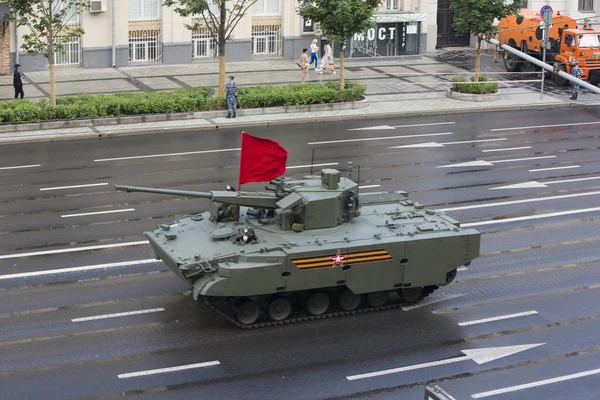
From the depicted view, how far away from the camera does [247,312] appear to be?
18.8 m

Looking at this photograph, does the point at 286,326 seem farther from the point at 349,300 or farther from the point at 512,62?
the point at 512,62

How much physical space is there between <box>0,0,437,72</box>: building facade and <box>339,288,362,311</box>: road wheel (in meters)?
24.8

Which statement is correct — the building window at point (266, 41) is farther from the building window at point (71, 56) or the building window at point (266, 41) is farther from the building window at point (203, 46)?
the building window at point (71, 56)

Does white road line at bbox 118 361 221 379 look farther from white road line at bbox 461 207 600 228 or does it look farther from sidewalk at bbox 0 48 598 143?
sidewalk at bbox 0 48 598 143

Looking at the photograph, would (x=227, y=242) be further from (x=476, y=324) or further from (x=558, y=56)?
(x=558, y=56)

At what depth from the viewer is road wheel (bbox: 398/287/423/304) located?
2016 cm

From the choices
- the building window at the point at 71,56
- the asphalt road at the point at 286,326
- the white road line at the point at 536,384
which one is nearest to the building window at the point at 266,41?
the building window at the point at 71,56

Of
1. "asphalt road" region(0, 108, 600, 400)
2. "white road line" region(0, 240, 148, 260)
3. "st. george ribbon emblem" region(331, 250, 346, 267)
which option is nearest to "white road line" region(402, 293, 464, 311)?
"asphalt road" region(0, 108, 600, 400)

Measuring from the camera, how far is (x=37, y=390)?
16.1 meters

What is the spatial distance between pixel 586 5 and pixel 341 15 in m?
24.0

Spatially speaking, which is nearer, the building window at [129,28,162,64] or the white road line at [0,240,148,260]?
the white road line at [0,240,148,260]

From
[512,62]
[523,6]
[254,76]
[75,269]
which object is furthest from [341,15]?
[523,6]

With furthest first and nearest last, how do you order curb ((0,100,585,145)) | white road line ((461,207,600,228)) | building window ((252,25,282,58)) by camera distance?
building window ((252,25,282,58)) < curb ((0,100,585,145)) < white road line ((461,207,600,228))

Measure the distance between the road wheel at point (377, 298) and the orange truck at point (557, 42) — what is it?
2725 cm
